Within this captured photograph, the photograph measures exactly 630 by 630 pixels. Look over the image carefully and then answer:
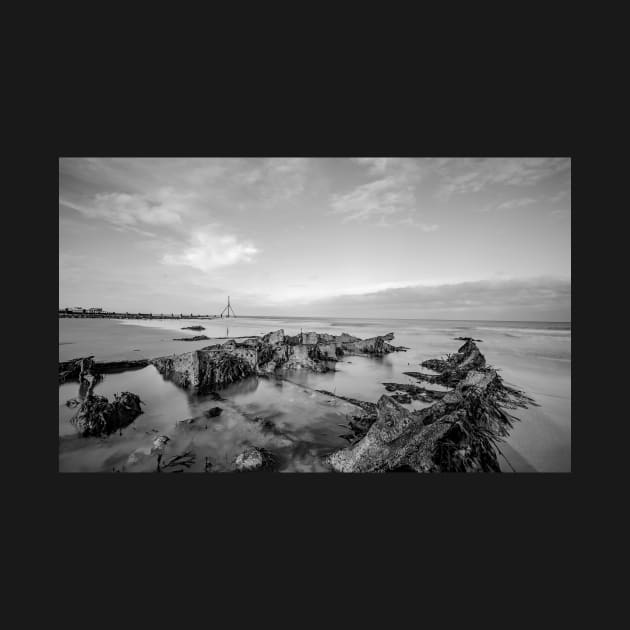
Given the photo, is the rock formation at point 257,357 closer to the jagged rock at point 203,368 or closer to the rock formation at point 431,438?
the jagged rock at point 203,368

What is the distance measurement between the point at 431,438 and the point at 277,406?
8.35ft

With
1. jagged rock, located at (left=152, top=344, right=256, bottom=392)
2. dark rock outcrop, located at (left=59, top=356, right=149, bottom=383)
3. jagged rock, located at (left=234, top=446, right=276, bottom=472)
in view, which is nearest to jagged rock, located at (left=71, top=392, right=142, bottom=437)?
dark rock outcrop, located at (left=59, top=356, right=149, bottom=383)

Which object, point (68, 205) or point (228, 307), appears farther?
point (228, 307)

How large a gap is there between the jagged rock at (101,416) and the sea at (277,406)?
110mm

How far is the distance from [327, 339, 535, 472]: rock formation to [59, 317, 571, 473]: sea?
25 cm

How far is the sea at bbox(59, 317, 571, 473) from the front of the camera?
3164 millimetres

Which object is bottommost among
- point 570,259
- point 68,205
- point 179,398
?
point 179,398

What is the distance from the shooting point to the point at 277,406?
159 inches

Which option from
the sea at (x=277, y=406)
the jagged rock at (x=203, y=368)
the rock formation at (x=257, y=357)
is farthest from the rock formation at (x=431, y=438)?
the jagged rock at (x=203, y=368)

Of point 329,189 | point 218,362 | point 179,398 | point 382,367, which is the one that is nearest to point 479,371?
point 382,367

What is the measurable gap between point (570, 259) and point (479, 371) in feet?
8.26

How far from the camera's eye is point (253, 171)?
4152mm

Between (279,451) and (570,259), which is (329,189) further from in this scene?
(279,451)

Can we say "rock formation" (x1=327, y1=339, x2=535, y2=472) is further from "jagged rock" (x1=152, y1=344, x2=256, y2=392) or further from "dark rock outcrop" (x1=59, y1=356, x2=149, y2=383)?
"dark rock outcrop" (x1=59, y1=356, x2=149, y2=383)
